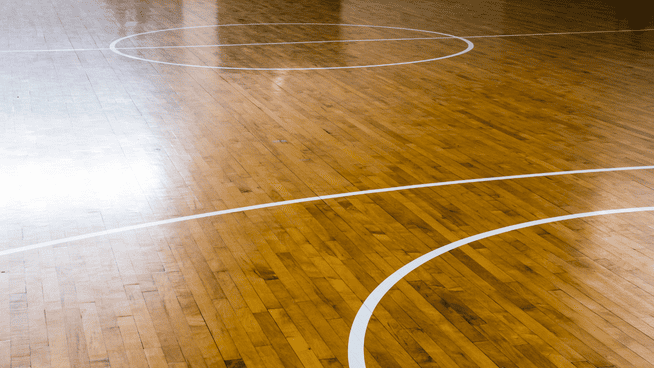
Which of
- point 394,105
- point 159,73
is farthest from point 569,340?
point 159,73

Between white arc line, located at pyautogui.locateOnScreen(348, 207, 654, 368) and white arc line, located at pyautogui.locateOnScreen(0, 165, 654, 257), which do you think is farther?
white arc line, located at pyautogui.locateOnScreen(0, 165, 654, 257)

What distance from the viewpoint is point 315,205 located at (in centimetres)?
394

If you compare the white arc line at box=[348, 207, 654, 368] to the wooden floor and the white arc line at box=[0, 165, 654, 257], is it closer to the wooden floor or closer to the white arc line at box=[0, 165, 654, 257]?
the wooden floor

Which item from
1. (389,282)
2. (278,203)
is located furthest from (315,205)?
(389,282)

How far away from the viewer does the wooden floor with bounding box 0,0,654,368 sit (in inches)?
108

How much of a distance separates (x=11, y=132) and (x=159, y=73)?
1.99 meters

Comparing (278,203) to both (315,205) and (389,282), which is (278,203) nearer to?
(315,205)

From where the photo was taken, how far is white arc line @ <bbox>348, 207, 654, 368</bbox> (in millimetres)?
2646

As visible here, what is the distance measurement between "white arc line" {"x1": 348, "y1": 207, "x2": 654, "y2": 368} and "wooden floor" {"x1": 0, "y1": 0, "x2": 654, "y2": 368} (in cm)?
2

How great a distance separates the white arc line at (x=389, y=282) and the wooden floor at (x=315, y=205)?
22 millimetres

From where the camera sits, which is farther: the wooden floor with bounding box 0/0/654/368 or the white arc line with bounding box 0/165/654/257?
the white arc line with bounding box 0/165/654/257

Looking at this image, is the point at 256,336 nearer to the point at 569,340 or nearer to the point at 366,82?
the point at 569,340

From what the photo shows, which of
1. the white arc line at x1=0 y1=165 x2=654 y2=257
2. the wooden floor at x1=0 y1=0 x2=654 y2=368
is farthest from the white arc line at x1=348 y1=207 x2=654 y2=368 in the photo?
the white arc line at x1=0 y1=165 x2=654 y2=257

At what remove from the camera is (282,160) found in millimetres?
4570
